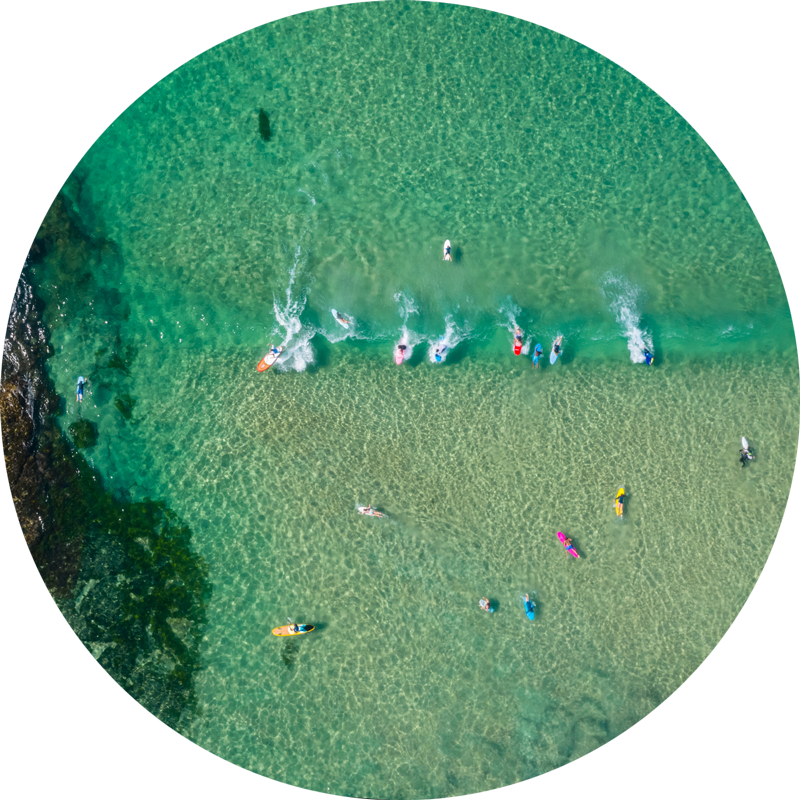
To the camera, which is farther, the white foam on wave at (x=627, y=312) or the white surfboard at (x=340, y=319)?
the white foam on wave at (x=627, y=312)

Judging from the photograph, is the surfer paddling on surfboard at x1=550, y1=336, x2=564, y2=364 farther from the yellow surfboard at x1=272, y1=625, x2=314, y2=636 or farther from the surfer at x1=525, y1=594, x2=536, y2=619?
the yellow surfboard at x1=272, y1=625, x2=314, y2=636

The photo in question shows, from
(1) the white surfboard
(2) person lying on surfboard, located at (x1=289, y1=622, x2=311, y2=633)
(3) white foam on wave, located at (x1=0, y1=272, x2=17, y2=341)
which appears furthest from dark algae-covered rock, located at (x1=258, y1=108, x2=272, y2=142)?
(2) person lying on surfboard, located at (x1=289, y1=622, x2=311, y2=633)

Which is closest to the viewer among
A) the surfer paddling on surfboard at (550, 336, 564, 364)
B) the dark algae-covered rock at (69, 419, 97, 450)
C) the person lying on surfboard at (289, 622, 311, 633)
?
the person lying on surfboard at (289, 622, 311, 633)

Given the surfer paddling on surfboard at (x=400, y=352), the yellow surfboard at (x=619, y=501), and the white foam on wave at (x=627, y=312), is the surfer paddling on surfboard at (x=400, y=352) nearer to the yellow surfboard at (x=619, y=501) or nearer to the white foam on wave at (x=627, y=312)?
the white foam on wave at (x=627, y=312)

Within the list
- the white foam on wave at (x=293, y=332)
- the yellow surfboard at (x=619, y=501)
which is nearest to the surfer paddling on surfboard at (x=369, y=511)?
the white foam on wave at (x=293, y=332)

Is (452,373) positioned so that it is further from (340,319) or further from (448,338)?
(340,319)

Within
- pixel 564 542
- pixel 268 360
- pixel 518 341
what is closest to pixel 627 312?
pixel 518 341

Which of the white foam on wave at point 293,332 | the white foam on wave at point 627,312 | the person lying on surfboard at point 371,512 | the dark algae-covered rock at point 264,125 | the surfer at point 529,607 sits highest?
the dark algae-covered rock at point 264,125
